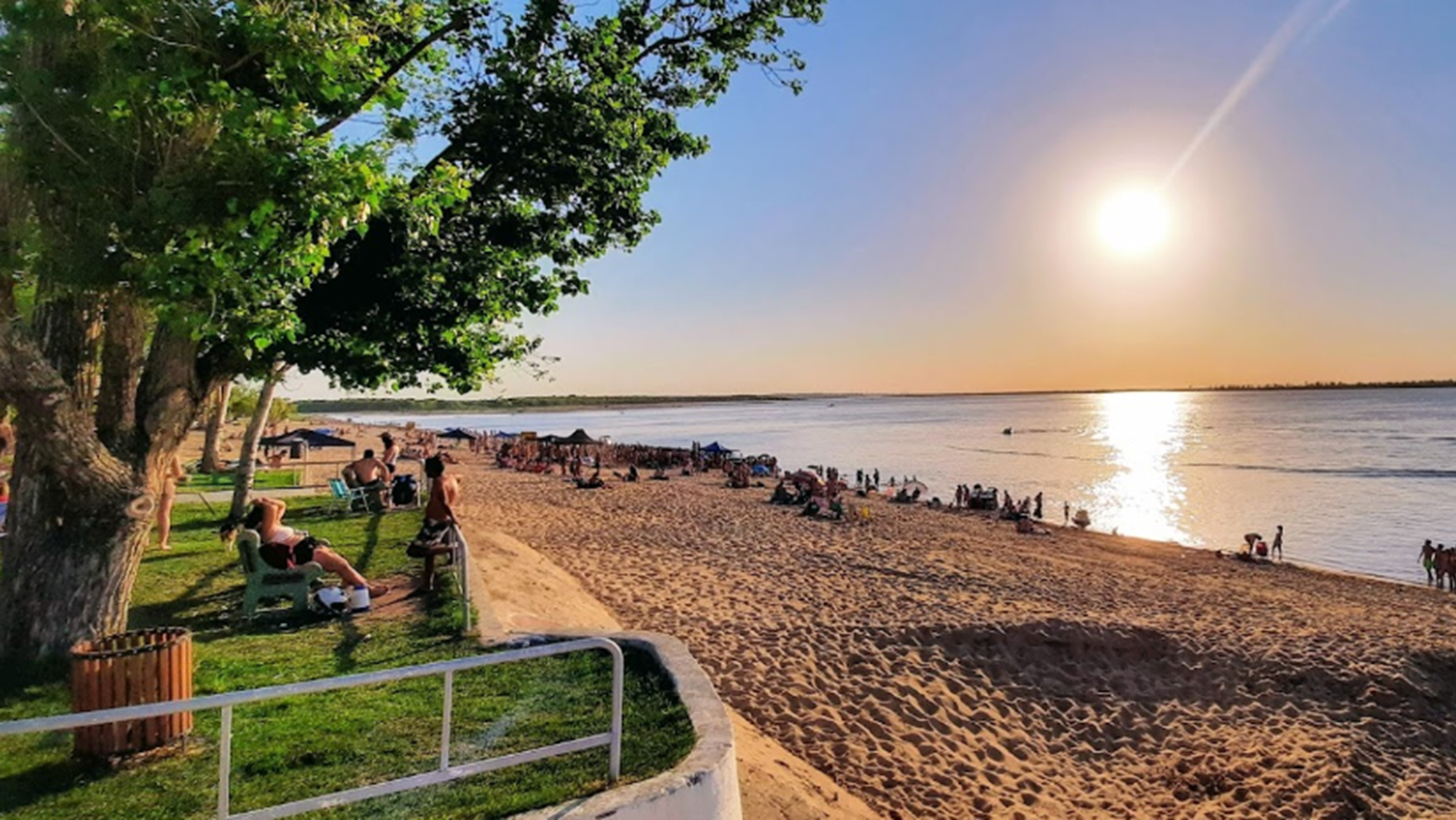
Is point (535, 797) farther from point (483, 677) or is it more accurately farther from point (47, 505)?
point (47, 505)

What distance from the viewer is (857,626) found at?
11180mm

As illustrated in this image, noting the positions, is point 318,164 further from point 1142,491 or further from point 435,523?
point 1142,491

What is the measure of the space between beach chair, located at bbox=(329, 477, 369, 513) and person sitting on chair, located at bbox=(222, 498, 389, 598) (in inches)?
294

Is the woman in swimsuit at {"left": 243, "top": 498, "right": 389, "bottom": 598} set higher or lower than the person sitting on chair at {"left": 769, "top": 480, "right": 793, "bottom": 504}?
higher

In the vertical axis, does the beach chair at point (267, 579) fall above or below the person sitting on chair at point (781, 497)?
above

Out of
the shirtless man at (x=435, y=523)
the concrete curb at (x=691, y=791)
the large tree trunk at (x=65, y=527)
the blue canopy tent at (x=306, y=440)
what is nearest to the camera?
the concrete curb at (x=691, y=791)

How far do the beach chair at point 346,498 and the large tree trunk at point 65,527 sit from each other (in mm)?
10078

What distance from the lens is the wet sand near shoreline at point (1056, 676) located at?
310 inches

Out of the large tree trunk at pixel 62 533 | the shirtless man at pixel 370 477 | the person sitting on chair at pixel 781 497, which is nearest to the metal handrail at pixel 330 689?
the large tree trunk at pixel 62 533

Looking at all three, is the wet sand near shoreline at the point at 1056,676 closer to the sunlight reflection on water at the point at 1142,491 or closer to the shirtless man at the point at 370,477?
the shirtless man at the point at 370,477

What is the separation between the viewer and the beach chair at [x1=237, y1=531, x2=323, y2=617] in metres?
8.14

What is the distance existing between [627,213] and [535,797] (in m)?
6.49

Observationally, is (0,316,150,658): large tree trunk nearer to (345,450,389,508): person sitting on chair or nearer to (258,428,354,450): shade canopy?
(345,450,389,508): person sitting on chair

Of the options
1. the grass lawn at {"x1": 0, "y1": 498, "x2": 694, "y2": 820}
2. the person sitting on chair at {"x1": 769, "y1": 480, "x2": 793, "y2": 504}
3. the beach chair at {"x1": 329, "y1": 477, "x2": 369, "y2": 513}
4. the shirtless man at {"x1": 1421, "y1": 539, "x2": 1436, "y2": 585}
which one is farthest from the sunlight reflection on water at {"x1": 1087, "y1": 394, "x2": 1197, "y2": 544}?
the grass lawn at {"x1": 0, "y1": 498, "x2": 694, "y2": 820}
